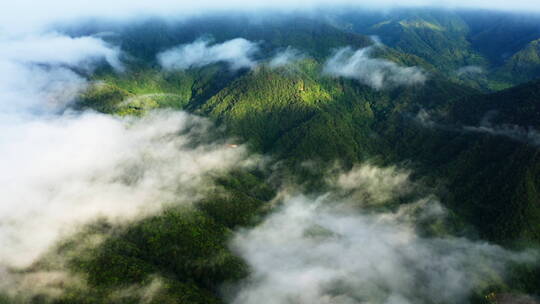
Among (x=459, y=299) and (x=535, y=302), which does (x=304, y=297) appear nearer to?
(x=459, y=299)

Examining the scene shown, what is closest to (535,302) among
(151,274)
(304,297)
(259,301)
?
(304,297)

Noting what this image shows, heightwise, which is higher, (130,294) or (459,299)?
(130,294)

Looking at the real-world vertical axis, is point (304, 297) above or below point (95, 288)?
below

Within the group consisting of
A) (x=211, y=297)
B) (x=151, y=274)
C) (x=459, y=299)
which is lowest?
(x=459, y=299)

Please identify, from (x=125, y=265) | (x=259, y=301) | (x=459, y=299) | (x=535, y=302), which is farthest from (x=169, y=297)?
(x=535, y=302)

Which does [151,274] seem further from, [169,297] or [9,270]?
[9,270]

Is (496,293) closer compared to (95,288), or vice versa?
(95,288)

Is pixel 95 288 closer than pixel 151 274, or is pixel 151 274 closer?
pixel 95 288

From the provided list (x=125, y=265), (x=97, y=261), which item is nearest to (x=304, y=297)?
(x=125, y=265)
